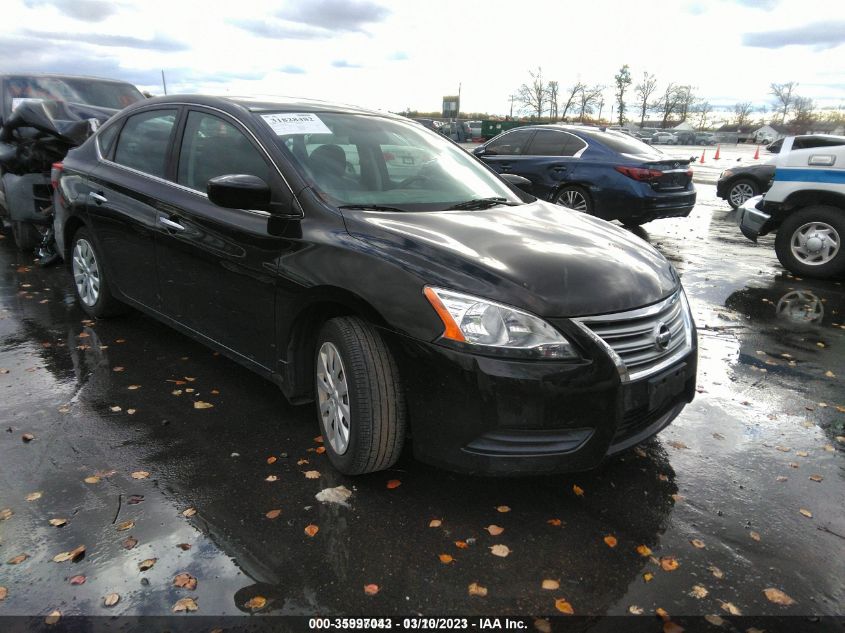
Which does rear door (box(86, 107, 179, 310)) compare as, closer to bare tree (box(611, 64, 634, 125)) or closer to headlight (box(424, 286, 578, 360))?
headlight (box(424, 286, 578, 360))

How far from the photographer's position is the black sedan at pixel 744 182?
12719 millimetres

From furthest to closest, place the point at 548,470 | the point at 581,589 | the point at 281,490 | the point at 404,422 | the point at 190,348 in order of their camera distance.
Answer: the point at 190,348 < the point at 281,490 < the point at 404,422 < the point at 548,470 < the point at 581,589

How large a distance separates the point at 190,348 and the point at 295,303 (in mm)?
2040

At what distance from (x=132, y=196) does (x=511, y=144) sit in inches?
287

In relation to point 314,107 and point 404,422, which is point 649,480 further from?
point 314,107

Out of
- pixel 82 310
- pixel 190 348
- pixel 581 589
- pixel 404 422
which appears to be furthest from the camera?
pixel 82 310

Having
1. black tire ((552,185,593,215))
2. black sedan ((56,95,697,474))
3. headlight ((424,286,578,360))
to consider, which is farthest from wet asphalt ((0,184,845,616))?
black tire ((552,185,593,215))

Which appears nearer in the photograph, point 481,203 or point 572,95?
point 481,203

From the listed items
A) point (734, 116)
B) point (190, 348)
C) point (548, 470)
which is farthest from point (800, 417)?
point (734, 116)

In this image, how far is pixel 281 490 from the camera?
9.70 feet

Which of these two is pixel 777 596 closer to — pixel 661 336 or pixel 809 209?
pixel 661 336

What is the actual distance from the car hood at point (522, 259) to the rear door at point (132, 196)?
5.74 feet

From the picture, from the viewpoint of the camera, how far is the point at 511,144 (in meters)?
10.3

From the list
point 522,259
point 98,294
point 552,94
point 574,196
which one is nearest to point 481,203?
point 522,259
